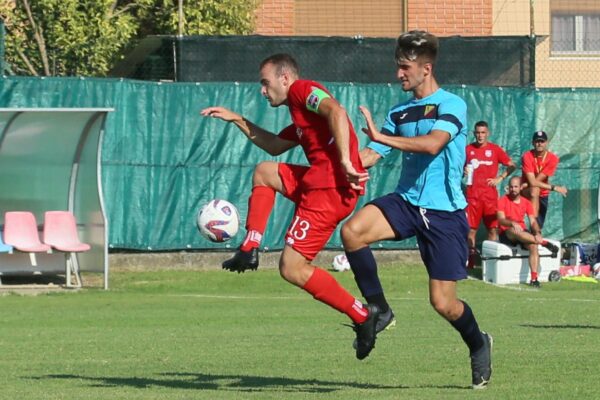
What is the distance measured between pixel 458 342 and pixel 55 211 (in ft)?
28.2

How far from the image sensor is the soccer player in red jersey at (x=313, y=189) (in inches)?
358

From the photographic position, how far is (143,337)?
13.5 m

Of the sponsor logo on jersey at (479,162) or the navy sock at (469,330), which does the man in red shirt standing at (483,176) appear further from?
the navy sock at (469,330)

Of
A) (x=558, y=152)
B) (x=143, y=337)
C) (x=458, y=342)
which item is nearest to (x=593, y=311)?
(x=458, y=342)

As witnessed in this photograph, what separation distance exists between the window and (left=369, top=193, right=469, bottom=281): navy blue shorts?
2059cm

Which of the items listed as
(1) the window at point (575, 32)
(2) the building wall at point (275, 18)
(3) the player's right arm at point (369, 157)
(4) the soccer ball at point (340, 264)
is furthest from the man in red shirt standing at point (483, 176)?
(3) the player's right arm at point (369, 157)

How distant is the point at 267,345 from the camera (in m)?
12.5

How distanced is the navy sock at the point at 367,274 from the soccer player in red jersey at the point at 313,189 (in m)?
0.12

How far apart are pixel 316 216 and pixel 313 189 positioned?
0.61 ft

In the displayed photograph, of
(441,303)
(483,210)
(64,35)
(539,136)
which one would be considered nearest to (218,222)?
(441,303)

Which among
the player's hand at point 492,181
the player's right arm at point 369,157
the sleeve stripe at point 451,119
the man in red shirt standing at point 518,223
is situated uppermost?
the sleeve stripe at point 451,119

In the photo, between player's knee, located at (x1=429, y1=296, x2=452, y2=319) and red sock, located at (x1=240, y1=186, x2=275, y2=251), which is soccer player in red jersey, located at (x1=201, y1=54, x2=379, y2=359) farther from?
player's knee, located at (x1=429, y1=296, x2=452, y2=319)

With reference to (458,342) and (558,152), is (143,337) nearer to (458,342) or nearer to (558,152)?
(458,342)

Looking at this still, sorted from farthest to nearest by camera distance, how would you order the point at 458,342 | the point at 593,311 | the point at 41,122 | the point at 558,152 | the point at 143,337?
1. the point at 558,152
2. the point at 41,122
3. the point at 593,311
4. the point at 143,337
5. the point at 458,342
